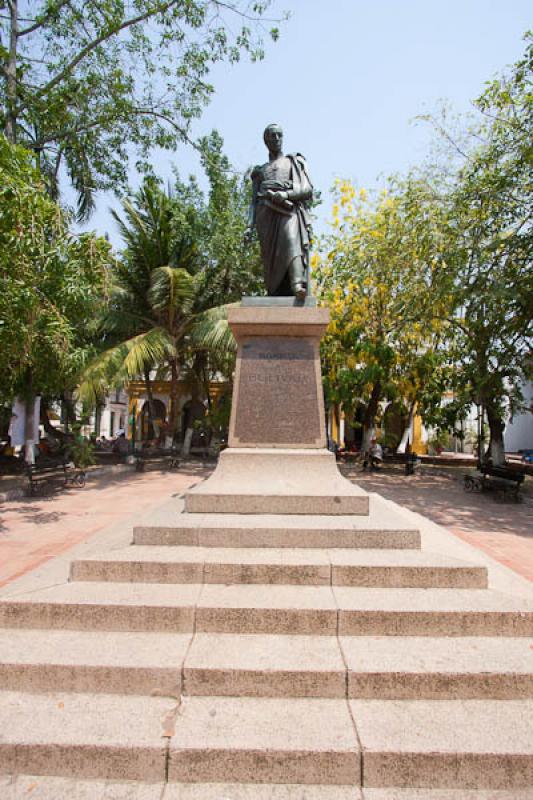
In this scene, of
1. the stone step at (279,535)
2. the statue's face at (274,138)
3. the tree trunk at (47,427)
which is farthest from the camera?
the tree trunk at (47,427)

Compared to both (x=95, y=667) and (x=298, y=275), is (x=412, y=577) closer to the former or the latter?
(x=95, y=667)

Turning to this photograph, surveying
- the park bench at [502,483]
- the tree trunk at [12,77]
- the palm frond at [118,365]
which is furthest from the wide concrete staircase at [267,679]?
the palm frond at [118,365]

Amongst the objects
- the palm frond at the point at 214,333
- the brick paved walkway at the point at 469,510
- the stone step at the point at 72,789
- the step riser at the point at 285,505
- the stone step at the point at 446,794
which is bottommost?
the stone step at the point at 72,789

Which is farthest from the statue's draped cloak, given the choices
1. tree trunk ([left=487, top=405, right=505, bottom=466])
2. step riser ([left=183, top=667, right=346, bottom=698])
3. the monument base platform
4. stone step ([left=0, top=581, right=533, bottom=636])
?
tree trunk ([left=487, top=405, right=505, bottom=466])

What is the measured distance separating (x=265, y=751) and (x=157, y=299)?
52.1 ft

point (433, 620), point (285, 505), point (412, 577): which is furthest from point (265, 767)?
point (285, 505)

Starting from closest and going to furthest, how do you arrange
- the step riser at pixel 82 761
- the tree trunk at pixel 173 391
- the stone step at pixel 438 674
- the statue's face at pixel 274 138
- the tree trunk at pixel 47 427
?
the step riser at pixel 82 761 < the stone step at pixel 438 674 < the statue's face at pixel 274 138 < the tree trunk at pixel 173 391 < the tree trunk at pixel 47 427

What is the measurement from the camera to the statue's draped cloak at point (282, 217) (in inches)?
238

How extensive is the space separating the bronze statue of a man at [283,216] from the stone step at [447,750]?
4.32m

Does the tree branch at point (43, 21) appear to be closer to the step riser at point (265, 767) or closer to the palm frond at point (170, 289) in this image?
Result: the palm frond at point (170, 289)

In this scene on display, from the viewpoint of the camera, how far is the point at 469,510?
34.3ft

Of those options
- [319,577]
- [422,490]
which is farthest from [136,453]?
[319,577]

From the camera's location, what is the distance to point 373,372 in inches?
659

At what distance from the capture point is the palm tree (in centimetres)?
1620
